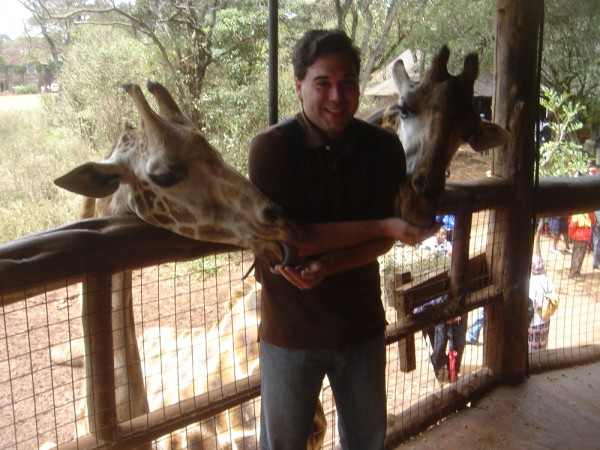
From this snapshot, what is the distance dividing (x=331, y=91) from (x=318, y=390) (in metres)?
1.02

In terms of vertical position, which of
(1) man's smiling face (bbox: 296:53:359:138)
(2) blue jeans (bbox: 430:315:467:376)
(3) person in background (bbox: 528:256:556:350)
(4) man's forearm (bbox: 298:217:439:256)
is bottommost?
(3) person in background (bbox: 528:256:556:350)

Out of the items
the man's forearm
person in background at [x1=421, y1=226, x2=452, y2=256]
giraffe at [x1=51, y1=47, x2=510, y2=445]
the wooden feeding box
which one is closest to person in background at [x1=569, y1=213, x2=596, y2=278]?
person in background at [x1=421, y1=226, x2=452, y2=256]

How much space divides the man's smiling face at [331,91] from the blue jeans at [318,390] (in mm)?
762

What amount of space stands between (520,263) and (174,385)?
7.68ft

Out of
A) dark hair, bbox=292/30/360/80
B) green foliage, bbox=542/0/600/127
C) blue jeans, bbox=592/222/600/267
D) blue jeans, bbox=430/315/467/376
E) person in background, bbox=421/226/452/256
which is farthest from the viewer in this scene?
green foliage, bbox=542/0/600/127

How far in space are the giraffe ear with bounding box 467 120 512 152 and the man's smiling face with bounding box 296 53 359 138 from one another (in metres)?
1.11

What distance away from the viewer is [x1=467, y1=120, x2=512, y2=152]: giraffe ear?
2.70 metres

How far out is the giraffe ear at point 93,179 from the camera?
1.73m

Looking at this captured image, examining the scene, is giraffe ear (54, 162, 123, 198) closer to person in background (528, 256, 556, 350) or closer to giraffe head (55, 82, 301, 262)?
giraffe head (55, 82, 301, 262)

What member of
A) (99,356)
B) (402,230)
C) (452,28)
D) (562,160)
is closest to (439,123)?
(402,230)

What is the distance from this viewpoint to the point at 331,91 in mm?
1738

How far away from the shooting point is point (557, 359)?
3.87m

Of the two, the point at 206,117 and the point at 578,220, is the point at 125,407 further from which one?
the point at 206,117

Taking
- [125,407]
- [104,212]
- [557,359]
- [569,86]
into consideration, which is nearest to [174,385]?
[125,407]
